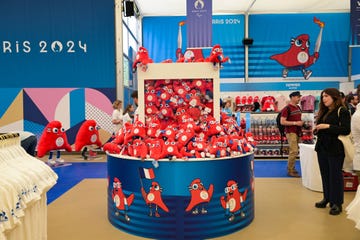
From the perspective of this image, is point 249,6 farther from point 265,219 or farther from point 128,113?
point 265,219

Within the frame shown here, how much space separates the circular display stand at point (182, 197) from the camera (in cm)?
333

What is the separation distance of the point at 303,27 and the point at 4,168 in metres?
12.0

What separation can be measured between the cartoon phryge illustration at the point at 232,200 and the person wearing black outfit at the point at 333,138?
3.88ft

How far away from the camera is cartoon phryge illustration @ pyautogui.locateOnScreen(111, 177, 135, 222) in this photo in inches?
140

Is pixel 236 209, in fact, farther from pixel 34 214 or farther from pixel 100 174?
pixel 100 174

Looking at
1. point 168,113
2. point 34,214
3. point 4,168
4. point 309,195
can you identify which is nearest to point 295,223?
point 309,195

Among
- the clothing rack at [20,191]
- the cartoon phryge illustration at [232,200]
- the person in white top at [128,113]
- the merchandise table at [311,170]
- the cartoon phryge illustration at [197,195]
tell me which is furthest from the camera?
the person in white top at [128,113]

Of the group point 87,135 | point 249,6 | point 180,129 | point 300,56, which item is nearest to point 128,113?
point 87,135

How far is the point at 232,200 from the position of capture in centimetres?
350

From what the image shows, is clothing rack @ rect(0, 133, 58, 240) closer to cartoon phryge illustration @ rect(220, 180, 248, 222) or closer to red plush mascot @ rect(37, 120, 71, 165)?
cartoon phryge illustration @ rect(220, 180, 248, 222)

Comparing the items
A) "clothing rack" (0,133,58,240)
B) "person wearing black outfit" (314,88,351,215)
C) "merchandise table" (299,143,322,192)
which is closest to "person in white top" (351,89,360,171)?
"person wearing black outfit" (314,88,351,215)

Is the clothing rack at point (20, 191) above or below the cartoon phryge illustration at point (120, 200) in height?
above

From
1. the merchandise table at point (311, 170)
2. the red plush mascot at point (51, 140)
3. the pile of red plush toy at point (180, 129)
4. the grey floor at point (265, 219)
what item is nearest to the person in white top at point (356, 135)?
the grey floor at point (265, 219)

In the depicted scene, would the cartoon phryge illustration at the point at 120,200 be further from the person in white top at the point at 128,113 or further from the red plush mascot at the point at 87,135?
the red plush mascot at the point at 87,135
